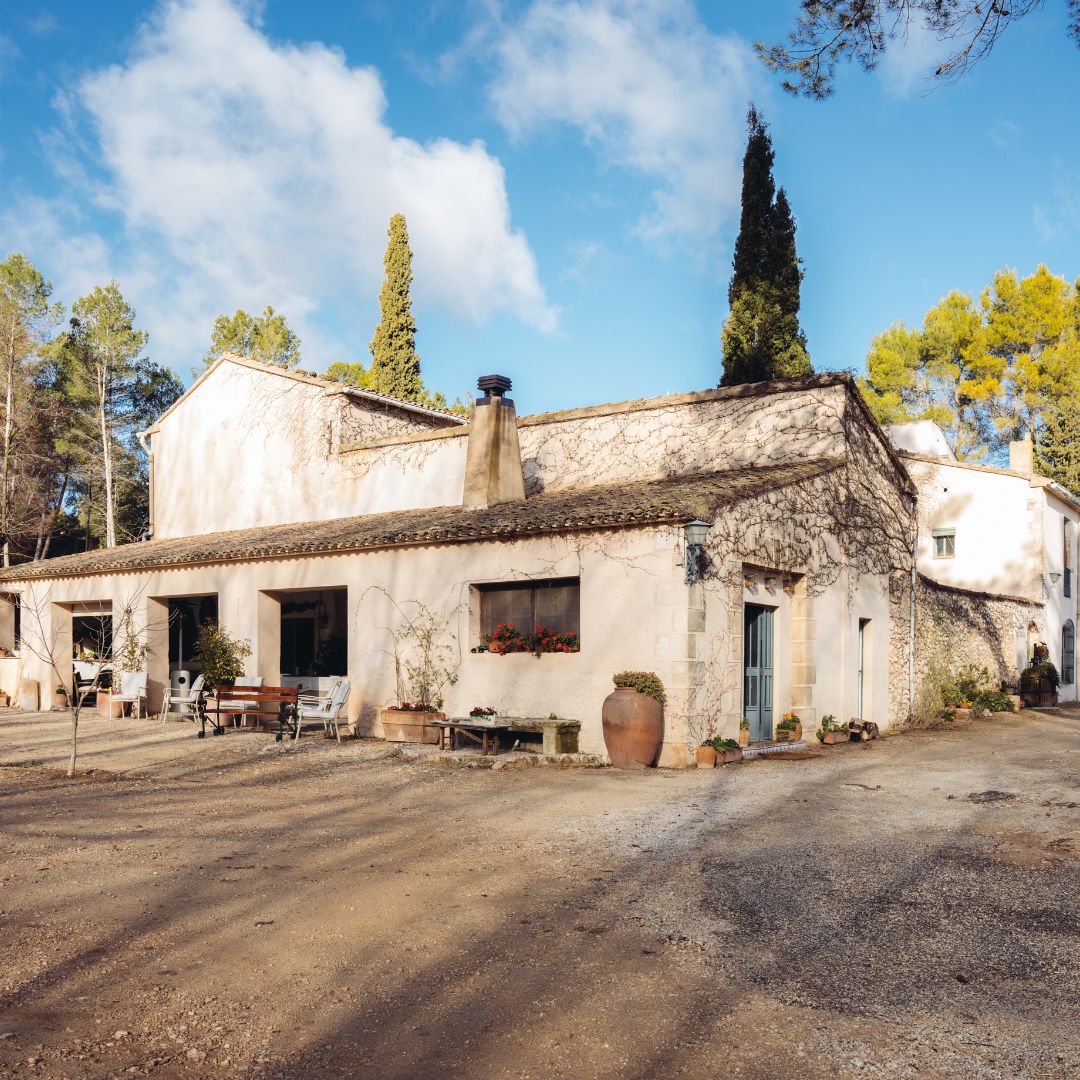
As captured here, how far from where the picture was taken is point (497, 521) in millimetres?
13992

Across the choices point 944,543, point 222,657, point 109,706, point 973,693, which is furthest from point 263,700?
point 944,543

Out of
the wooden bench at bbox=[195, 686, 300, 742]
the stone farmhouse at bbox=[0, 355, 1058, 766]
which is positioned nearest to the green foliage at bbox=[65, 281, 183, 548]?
the stone farmhouse at bbox=[0, 355, 1058, 766]

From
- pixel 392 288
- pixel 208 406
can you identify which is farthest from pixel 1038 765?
pixel 392 288

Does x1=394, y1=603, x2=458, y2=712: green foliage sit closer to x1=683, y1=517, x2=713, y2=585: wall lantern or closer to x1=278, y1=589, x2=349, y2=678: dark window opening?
x1=683, y1=517, x2=713, y2=585: wall lantern

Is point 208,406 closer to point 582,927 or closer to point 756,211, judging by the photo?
point 756,211

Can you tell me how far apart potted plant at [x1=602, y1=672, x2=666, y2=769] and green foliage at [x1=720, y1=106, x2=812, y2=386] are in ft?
41.3

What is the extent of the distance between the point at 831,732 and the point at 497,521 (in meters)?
5.86

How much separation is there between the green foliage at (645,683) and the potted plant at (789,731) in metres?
3.00

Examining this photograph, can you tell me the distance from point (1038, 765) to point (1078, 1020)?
28.7 feet

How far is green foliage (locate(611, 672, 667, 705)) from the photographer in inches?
471

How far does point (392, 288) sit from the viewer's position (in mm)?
32500

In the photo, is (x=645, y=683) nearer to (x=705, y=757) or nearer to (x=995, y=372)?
(x=705, y=757)

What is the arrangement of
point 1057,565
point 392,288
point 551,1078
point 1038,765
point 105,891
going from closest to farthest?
point 551,1078
point 105,891
point 1038,765
point 1057,565
point 392,288

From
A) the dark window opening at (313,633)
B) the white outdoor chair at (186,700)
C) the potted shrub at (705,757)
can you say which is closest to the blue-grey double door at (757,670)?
the potted shrub at (705,757)
